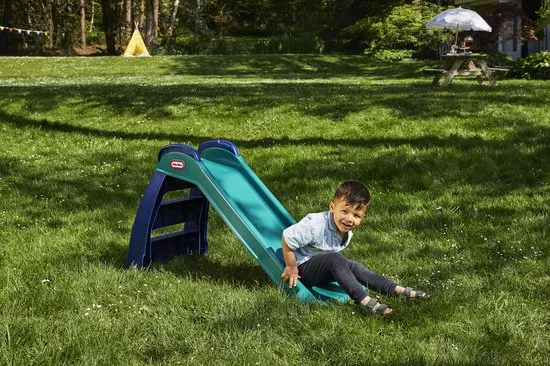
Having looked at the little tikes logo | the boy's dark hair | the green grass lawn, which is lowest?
the green grass lawn

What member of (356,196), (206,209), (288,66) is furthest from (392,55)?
(356,196)

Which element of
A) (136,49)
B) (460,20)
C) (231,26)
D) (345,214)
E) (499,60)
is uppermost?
(231,26)

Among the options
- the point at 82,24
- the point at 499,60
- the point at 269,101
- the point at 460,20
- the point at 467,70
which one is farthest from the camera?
the point at 82,24

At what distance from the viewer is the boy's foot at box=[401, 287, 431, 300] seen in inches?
180

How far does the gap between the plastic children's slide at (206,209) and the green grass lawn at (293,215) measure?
0.20m

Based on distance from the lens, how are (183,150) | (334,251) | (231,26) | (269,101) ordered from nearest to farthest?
(334,251), (183,150), (269,101), (231,26)

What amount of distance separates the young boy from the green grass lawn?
0.53ft

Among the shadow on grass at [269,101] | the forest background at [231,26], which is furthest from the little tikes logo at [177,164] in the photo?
the forest background at [231,26]

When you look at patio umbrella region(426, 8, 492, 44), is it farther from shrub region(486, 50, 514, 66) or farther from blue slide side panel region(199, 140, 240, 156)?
blue slide side panel region(199, 140, 240, 156)

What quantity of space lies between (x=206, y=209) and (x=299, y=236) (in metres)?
1.63

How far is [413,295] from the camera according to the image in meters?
4.58

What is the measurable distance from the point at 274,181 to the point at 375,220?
7.20ft

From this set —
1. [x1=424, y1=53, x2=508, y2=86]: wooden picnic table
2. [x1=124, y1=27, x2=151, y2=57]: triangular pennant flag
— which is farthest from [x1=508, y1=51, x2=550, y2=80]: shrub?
[x1=124, y1=27, x2=151, y2=57]: triangular pennant flag

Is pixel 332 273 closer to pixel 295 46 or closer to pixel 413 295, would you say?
pixel 413 295
